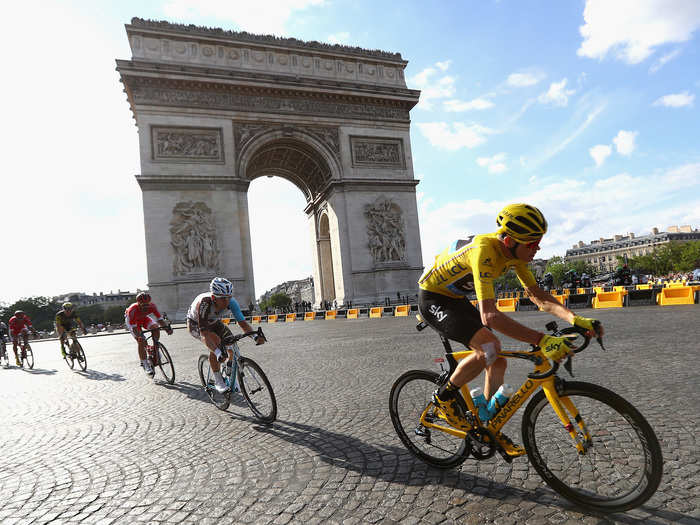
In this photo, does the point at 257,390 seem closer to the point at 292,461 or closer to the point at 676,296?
the point at 292,461

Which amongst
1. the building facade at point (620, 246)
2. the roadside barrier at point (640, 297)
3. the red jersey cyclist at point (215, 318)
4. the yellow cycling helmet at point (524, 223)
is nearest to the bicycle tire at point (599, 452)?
the yellow cycling helmet at point (524, 223)

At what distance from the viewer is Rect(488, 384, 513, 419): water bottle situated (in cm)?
240

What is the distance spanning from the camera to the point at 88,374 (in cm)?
848

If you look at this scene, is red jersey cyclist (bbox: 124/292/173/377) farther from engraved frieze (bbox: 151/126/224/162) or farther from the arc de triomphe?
engraved frieze (bbox: 151/126/224/162)

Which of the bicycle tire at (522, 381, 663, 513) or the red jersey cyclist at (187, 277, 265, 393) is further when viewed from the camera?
the red jersey cyclist at (187, 277, 265, 393)

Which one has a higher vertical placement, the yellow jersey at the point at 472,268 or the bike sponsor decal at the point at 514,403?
the yellow jersey at the point at 472,268

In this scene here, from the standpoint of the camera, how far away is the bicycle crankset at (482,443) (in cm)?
249

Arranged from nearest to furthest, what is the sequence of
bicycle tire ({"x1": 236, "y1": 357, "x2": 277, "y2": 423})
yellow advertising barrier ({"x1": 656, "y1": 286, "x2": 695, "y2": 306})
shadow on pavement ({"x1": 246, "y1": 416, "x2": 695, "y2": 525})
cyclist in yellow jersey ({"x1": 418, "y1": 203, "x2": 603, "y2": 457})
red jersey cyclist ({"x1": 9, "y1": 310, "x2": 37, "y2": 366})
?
shadow on pavement ({"x1": 246, "y1": 416, "x2": 695, "y2": 525}), cyclist in yellow jersey ({"x1": 418, "y1": 203, "x2": 603, "y2": 457}), bicycle tire ({"x1": 236, "y1": 357, "x2": 277, "y2": 423}), red jersey cyclist ({"x1": 9, "y1": 310, "x2": 37, "y2": 366}), yellow advertising barrier ({"x1": 656, "y1": 286, "x2": 695, "y2": 306})

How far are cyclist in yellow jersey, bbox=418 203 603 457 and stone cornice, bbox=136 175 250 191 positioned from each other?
23.4m

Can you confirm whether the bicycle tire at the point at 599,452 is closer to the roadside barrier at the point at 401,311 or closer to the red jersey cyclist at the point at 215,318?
the red jersey cyclist at the point at 215,318

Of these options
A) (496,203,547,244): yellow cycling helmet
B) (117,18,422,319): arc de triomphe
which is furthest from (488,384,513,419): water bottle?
(117,18,422,319): arc de triomphe

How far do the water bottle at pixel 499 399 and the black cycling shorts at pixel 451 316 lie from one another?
0.32 metres

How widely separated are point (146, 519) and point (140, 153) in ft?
79.9

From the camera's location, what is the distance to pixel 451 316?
2.75 metres
